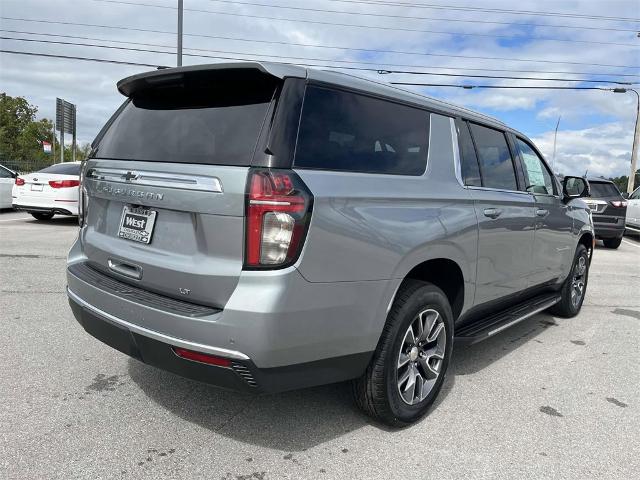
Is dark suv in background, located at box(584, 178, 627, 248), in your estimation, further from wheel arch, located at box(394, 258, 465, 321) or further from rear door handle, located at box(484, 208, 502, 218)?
wheel arch, located at box(394, 258, 465, 321)

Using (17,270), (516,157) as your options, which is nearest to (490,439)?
(516,157)

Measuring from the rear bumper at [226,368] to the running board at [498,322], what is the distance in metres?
1.12

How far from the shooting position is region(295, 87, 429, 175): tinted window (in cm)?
258

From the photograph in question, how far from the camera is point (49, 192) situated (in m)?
11.8

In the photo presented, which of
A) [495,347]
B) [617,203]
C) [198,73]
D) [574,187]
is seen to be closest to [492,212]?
[495,347]

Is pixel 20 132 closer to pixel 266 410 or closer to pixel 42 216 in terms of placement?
pixel 42 216

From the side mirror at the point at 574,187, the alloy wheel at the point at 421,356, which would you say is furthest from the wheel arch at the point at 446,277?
the side mirror at the point at 574,187

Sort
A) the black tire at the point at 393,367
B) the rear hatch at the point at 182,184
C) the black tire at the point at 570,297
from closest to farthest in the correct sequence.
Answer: the rear hatch at the point at 182,184 < the black tire at the point at 393,367 < the black tire at the point at 570,297

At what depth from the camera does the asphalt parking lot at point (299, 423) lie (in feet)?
8.64

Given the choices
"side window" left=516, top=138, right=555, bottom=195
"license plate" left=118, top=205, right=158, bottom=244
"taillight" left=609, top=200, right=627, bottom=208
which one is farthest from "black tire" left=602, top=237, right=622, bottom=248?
"license plate" left=118, top=205, right=158, bottom=244

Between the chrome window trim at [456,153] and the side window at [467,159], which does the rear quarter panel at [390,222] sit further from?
the side window at [467,159]

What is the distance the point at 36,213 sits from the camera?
12758 millimetres

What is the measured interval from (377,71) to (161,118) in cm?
1967

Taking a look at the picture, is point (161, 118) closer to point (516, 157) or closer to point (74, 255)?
point (74, 255)
